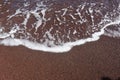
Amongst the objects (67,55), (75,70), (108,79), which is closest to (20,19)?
(67,55)

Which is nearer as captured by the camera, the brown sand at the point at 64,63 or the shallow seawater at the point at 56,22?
the brown sand at the point at 64,63

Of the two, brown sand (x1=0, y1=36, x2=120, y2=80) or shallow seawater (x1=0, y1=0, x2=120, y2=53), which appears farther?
shallow seawater (x1=0, y1=0, x2=120, y2=53)

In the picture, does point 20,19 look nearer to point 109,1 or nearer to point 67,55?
point 67,55

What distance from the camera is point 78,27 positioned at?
5.42 m

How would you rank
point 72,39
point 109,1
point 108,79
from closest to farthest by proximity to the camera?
point 108,79, point 72,39, point 109,1

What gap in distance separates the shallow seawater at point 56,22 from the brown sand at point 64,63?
226 millimetres

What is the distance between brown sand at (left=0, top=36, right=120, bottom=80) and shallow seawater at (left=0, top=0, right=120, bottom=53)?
8.9 inches

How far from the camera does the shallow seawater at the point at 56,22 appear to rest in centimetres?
503

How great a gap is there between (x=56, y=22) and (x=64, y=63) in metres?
1.39

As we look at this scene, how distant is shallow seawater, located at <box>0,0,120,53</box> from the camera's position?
5027mm

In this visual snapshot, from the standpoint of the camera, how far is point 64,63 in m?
4.40

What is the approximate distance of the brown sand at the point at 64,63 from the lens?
4.17 m

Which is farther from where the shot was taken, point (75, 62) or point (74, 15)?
point (74, 15)

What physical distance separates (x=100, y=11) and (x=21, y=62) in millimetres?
2460
